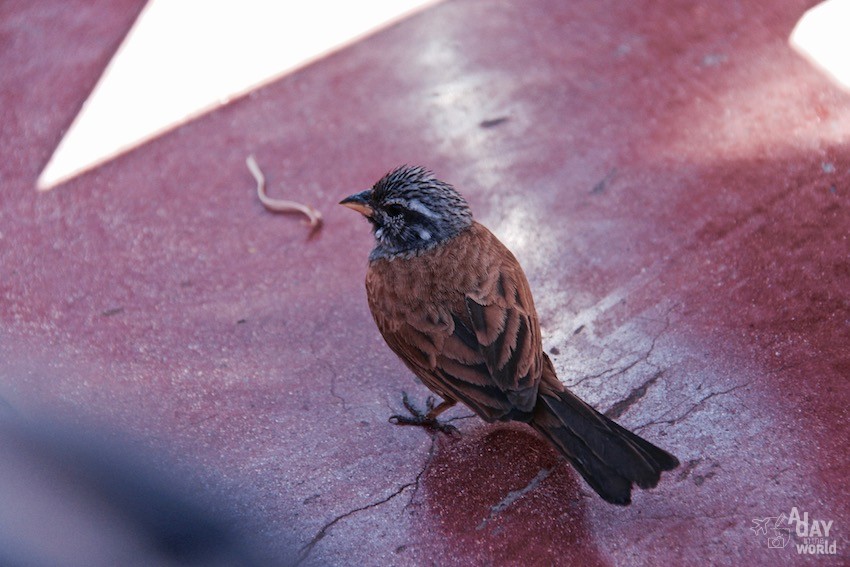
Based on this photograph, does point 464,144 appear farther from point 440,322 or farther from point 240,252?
point 440,322

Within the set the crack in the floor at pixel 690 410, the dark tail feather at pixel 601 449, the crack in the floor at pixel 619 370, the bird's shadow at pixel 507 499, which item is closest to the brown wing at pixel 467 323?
the dark tail feather at pixel 601 449

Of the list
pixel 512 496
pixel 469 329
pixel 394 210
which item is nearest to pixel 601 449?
pixel 512 496

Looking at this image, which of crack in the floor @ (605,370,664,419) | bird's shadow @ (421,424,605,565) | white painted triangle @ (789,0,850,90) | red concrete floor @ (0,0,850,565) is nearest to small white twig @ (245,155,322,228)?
red concrete floor @ (0,0,850,565)

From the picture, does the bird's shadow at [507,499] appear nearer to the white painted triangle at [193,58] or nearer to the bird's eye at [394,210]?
the bird's eye at [394,210]

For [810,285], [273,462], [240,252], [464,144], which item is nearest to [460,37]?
[464,144]

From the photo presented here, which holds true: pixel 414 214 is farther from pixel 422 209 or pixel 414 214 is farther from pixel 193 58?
pixel 193 58

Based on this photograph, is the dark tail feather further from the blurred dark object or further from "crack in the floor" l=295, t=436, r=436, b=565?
the blurred dark object
